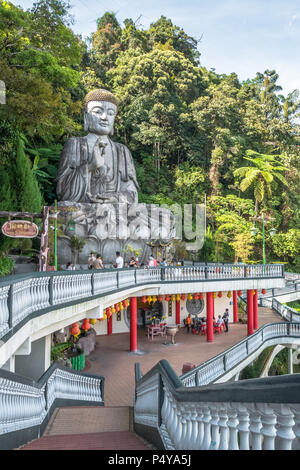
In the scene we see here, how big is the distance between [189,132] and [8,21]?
89.3 feet

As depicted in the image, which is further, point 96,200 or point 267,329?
point 96,200

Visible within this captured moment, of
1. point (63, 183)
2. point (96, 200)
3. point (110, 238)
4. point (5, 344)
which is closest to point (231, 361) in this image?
point (5, 344)

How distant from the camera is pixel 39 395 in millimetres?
6160

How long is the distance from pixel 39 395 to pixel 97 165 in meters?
20.9

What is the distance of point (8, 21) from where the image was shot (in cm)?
1377

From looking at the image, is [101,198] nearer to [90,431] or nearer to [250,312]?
[250,312]

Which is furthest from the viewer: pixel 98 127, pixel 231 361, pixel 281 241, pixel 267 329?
pixel 281 241

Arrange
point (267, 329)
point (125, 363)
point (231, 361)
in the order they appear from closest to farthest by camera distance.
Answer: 1. point (231, 361)
2. point (125, 363)
3. point (267, 329)

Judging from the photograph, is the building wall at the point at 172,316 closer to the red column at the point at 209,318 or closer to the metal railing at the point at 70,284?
the red column at the point at 209,318

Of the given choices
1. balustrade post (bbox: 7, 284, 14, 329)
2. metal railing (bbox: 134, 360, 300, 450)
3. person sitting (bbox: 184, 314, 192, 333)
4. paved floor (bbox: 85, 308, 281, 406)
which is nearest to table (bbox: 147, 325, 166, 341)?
paved floor (bbox: 85, 308, 281, 406)

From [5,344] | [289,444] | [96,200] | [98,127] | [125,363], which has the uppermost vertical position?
[98,127]

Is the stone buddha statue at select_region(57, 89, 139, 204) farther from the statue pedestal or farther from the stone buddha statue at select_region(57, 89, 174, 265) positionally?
the statue pedestal

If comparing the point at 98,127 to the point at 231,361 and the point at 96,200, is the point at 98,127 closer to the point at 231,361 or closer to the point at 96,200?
the point at 96,200

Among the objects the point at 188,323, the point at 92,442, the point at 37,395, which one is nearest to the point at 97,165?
the point at 188,323
